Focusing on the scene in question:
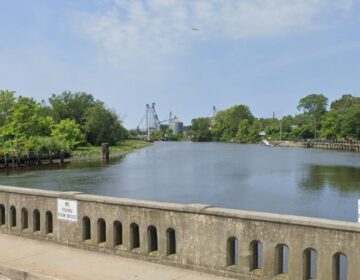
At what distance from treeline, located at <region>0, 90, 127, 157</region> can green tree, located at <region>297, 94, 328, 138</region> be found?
76.1 meters

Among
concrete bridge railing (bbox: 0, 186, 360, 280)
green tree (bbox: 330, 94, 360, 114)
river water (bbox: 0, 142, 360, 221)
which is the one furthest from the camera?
green tree (bbox: 330, 94, 360, 114)

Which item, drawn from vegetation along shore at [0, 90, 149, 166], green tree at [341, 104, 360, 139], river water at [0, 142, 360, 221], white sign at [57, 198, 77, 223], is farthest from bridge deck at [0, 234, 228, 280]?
green tree at [341, 104, 360, 139]

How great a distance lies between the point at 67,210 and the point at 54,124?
103 m

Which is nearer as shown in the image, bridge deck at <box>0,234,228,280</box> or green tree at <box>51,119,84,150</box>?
bridge deck at <box>0,234,228,280</box>

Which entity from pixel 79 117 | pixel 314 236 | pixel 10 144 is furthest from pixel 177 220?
pixel 79 117

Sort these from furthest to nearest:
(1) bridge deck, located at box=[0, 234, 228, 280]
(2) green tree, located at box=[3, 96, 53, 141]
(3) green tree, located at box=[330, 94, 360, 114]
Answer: (3) green tree, located at box=[330, 94, 360, 114]
(2) green tree, located at box=[3, 96, 53, 141]
(1) bridge deck, located at box=[0, 234, 228, 280]

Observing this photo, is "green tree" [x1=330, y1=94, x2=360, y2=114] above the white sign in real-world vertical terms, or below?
above

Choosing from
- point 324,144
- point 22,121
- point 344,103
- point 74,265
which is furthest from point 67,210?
point 344,103

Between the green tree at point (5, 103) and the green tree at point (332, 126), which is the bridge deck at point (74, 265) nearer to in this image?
the green tree at point (5, 103)

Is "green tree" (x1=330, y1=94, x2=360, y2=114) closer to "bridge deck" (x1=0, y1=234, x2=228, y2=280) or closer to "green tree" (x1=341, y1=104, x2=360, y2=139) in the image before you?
"green tree" (x1=341, y1=104, x2=360, y2=139)

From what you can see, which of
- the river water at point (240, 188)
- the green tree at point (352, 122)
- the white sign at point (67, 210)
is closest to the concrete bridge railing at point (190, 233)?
the white sign at point (67, 210)

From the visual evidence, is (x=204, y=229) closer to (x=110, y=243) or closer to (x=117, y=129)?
(x=110, y=243)

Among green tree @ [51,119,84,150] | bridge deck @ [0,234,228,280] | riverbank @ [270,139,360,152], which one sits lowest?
riverbank @ [270,139,360,152]

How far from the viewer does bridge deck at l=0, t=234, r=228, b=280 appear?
8.65 metres
